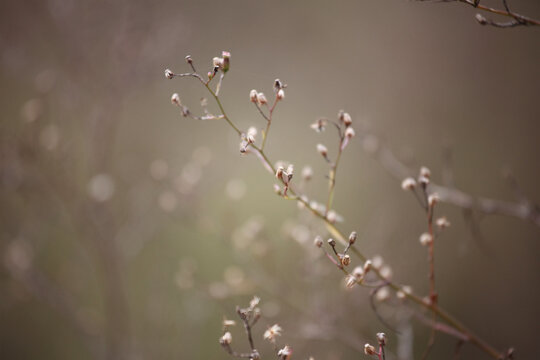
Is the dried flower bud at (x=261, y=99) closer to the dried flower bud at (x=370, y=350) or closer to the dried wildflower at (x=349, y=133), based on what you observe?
the dried wildflower at (x=349, y=133)

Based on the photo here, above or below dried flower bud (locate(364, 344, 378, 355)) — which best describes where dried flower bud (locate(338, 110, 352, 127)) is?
above

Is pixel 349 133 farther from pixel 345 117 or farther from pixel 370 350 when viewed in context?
pixel 370 350

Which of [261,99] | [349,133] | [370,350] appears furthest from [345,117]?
[370,350]

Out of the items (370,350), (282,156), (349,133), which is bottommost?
(370,350)

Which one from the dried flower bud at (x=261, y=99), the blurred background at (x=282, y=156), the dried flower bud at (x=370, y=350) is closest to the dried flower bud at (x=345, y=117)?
the dried flower bud at (x=261, y=99)

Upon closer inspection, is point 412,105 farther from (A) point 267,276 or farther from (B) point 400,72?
(A) point 267,276

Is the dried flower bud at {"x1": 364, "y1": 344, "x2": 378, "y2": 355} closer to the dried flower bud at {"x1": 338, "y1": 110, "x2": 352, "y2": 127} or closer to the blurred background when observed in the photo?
the dried flower bud at {"x1": 338, "y1": 110, "x2": 352, "y2": 127}

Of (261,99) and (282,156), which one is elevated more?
(282,156)

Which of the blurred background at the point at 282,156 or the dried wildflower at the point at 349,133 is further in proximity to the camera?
the blurred background at the point at 282,156

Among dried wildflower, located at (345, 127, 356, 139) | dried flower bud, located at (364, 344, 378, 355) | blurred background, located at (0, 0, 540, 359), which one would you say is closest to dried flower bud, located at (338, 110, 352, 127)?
dried wildflower, located at (345, 127, 356, 139)
